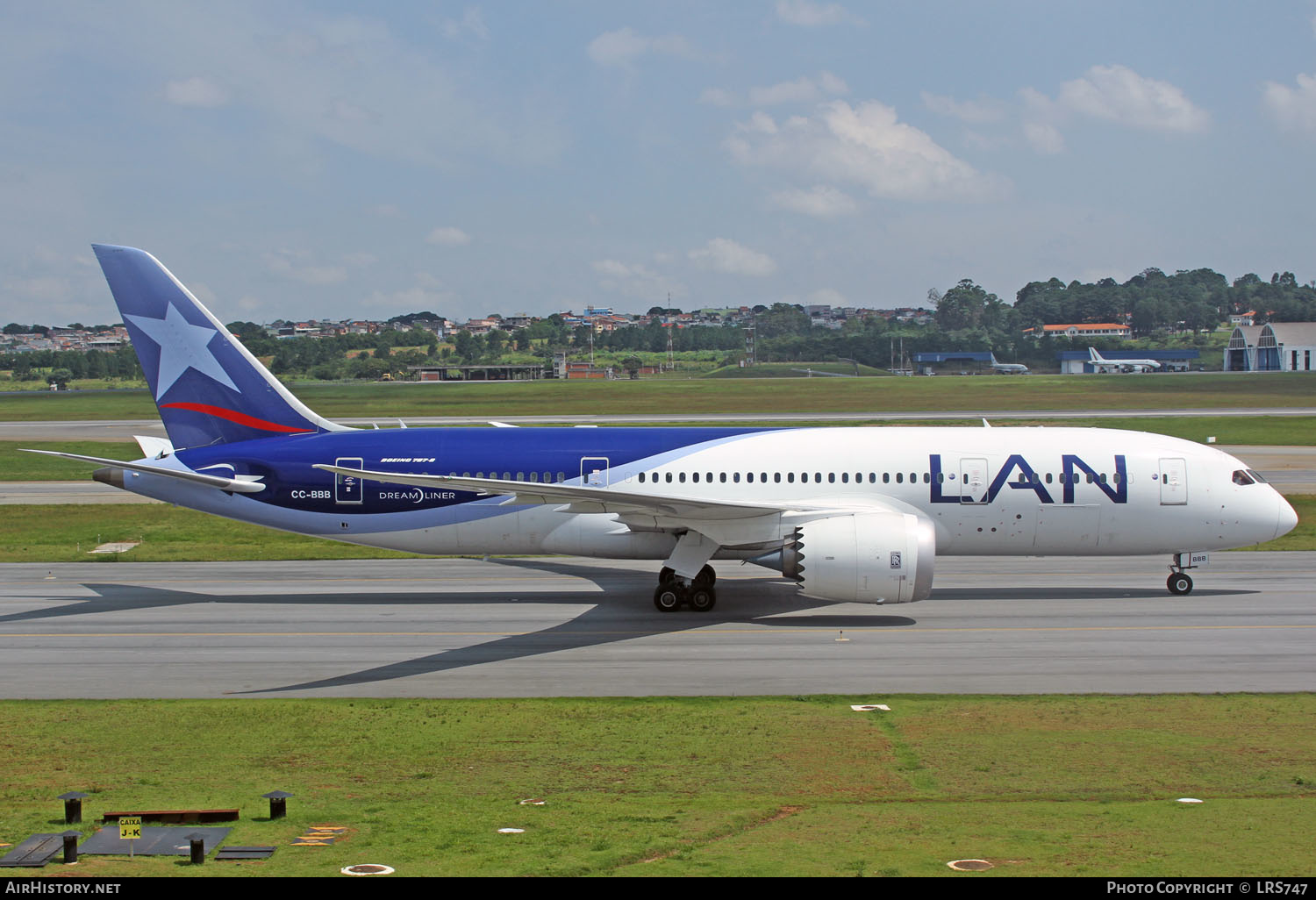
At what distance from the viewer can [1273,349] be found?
6147 inches

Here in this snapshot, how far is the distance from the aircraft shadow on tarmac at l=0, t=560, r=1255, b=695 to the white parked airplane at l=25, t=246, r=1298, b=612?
117 cm

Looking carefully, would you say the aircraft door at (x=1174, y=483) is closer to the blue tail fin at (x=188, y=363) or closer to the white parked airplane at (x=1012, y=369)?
the blue tail fin at (x=188, y=363)

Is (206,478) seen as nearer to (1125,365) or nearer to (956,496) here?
(956,496)

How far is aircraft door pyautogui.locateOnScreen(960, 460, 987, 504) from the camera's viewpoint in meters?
28.2

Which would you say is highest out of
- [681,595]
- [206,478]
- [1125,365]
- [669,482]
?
[1125,365]

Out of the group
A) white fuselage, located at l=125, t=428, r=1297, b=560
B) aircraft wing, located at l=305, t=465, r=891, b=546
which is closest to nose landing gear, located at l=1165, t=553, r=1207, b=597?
white fuselage, located at l=125, t=428, r=1297, b=560

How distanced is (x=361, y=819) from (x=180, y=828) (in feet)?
6.62

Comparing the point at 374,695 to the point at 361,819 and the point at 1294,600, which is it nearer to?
the point at 361,819

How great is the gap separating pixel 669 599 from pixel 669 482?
3.09 metres

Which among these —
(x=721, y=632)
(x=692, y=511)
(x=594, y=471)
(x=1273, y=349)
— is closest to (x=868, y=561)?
(x=721, y=632)

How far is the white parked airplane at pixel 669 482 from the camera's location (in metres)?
28.2

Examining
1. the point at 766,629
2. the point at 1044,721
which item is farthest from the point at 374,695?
the point at 1044,721

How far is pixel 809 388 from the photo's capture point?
12875 centimetres

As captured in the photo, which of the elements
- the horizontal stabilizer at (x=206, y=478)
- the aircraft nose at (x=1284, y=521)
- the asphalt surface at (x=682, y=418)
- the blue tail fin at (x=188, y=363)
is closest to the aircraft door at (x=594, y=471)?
the blue tail fin at (x=188, y=363)
